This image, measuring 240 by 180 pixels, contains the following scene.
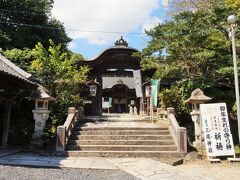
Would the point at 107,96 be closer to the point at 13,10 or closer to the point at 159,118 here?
the point at 13,10

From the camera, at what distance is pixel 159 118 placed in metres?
14.4

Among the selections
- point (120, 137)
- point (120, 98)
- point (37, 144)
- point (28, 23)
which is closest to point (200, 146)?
point (120, 137)

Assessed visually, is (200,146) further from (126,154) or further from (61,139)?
(61,139)

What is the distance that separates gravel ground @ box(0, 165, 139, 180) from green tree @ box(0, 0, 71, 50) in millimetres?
15771

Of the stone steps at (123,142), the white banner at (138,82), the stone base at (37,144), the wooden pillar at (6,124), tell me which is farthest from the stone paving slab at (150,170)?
the white banner at (138,82)

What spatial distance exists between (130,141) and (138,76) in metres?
6.92

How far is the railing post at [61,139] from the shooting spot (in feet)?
34.2

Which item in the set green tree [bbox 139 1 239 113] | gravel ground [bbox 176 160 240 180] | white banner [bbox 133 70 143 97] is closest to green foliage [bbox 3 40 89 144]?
white banner [bbox 133 70 143 97]

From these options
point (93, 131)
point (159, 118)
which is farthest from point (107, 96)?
point (93, 131)

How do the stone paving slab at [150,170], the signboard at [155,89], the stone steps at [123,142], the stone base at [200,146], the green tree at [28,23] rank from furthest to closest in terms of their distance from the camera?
the green tree at [28,23] → the signboard at [155,89] → the stone steps at [123,142] → the stone base at [200,146] → the stone paving slab at [150,170]

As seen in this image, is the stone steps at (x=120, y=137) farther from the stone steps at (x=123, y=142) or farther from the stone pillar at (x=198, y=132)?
the stone pillar at (x=198, y=132)

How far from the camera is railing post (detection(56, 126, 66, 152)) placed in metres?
10.4

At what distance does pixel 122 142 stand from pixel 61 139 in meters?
2.39

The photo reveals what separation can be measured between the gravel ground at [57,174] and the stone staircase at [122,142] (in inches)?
99.1
